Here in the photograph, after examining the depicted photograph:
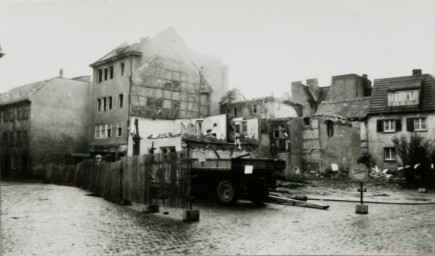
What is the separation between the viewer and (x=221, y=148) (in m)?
34.5

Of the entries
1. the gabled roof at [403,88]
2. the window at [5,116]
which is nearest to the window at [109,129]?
the window at [5,116]

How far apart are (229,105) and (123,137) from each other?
15082 mm

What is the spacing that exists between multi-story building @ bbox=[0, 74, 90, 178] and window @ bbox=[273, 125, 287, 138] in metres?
18.9

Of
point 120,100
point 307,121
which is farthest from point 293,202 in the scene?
point 120,100

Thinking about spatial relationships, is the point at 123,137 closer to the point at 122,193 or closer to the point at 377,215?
the point at 122,193

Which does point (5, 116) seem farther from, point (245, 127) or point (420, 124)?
point (420, 124)

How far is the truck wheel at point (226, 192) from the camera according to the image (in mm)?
16625

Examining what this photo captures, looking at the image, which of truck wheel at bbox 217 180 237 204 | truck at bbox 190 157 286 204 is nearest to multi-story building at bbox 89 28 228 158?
truck at bbox 190 157 286 204

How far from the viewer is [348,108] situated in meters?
43.3

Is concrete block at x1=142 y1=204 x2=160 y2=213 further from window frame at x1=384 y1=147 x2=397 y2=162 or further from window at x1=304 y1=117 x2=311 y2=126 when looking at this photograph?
window at x1=304 y1=117 x2=311 y2=126

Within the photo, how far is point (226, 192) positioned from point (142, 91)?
79.8 ft

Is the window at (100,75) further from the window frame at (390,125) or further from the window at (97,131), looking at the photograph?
the window frame at (390,125)

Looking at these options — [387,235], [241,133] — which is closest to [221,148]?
[241,133]

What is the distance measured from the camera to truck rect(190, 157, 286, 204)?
16.2 metres
